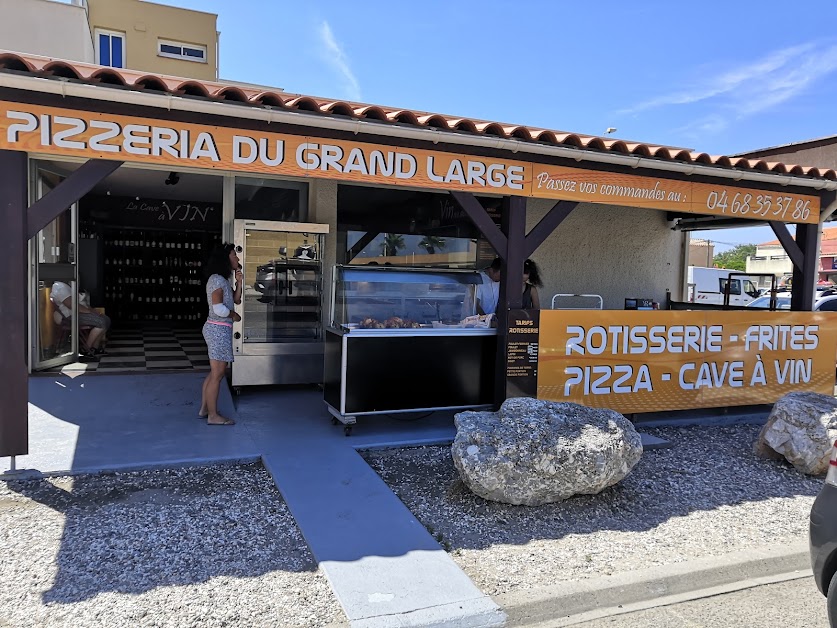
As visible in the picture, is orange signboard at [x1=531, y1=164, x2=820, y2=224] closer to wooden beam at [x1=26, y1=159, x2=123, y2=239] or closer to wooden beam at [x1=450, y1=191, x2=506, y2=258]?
wooden beam at [x1=450, y1=191, x2=506, y2=258]

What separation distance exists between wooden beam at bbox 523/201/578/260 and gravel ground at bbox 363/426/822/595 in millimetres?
2127

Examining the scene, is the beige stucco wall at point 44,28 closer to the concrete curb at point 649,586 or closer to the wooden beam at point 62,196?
the wooden beam at point 62,196

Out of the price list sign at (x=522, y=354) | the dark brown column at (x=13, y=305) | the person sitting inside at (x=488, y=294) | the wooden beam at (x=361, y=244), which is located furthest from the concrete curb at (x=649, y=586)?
the wooden beam at (x=361, y=244)

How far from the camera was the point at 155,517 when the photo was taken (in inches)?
156

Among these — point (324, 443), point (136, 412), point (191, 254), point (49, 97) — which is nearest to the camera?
point (49, 97)

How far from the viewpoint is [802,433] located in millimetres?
5301

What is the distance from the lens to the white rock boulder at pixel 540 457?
13.8 feet

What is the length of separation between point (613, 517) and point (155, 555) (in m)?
2.94

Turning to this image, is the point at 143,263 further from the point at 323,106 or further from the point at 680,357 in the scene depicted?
the point at 680,357

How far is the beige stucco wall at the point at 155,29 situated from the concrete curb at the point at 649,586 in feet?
66.1

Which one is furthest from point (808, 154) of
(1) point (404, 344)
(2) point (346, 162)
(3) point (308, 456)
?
(3) point (308, 456)

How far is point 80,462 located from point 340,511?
86.9 inches

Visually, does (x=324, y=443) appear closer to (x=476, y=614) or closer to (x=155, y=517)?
(x=155, y=517)

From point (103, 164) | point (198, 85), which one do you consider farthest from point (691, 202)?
point (103, 164)
